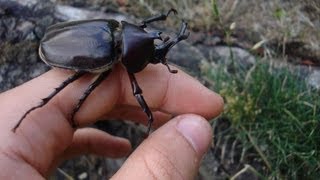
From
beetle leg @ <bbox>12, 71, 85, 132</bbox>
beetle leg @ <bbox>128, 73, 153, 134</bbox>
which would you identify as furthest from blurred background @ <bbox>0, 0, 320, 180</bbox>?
beetle leg @ <bbox>12, 71, 85, 132</bbox>

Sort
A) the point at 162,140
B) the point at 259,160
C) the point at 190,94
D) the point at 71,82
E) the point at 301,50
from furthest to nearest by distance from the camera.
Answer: the point at 301,50 → the point at 259,160 → the point at 190,94 → the point at 71,82 → the point at 162,140

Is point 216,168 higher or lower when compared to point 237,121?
lower

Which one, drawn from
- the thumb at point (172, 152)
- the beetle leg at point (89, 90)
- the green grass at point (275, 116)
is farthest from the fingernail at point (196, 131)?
the green grass at point (275, 116)

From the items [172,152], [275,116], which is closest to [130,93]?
[172,152]

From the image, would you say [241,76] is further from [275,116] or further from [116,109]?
[116,109]

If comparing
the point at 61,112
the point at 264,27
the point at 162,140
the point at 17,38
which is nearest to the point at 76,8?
the point at 17,38

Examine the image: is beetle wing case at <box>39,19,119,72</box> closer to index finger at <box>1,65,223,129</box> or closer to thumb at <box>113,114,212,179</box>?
index finger at <box>1,65,223,129</box>

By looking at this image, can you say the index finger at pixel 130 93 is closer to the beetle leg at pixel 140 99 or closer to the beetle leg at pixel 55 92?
the beetle leg at pixel 55 92

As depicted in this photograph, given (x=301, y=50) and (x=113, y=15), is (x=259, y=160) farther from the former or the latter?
(x=113, y=15)
